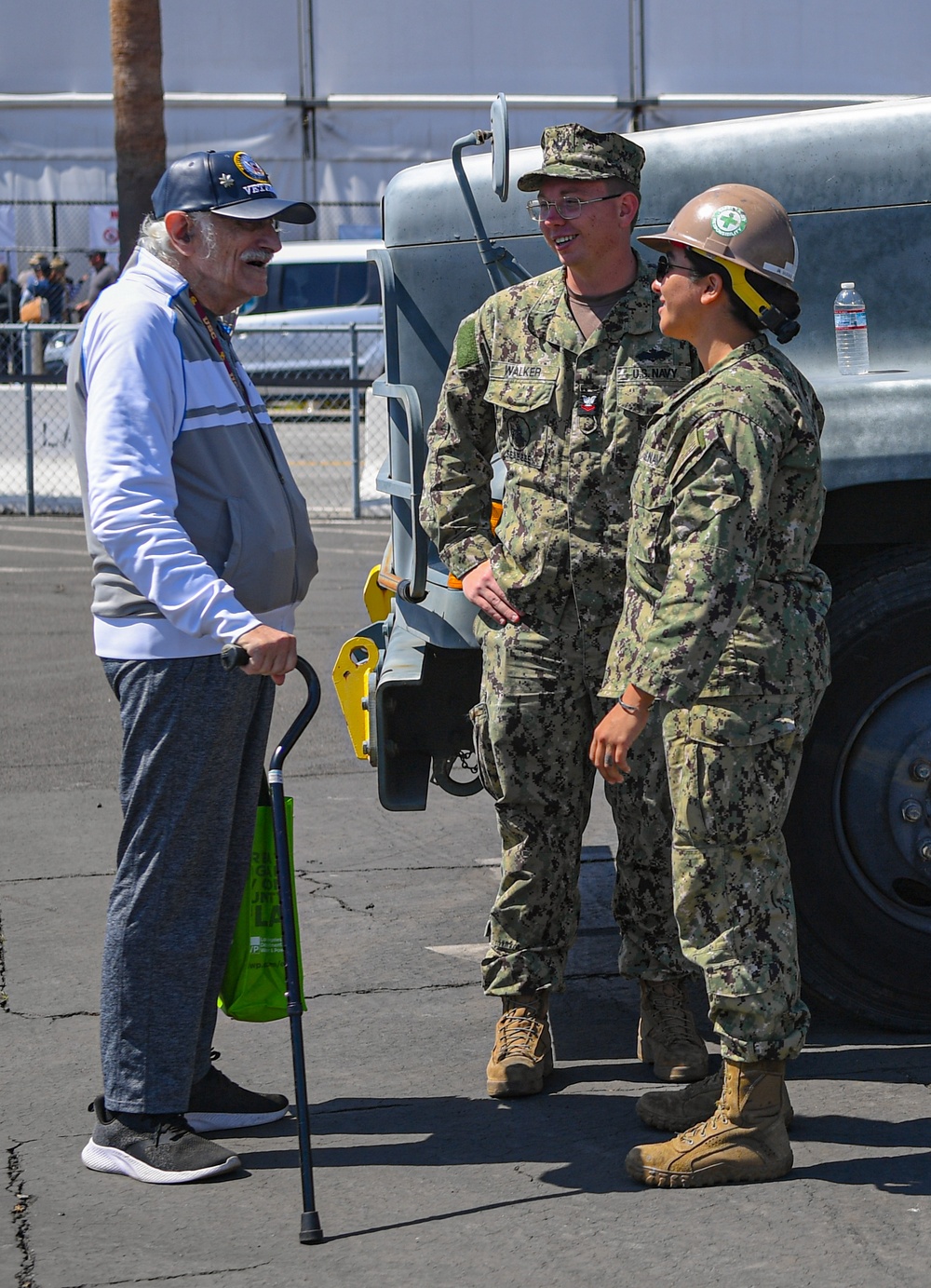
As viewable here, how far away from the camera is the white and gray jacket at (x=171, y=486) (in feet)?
11.4

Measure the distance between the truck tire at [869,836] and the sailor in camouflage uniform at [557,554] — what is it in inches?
15.3

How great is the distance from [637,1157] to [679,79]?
24.9m

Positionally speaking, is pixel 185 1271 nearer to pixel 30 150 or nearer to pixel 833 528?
pixel 833 528

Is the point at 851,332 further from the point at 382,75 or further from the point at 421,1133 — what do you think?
the point at 382,75

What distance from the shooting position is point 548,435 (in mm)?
4047

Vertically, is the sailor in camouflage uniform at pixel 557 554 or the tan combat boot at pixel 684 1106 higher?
the sailor in camouflage uniform at pixel 557 554

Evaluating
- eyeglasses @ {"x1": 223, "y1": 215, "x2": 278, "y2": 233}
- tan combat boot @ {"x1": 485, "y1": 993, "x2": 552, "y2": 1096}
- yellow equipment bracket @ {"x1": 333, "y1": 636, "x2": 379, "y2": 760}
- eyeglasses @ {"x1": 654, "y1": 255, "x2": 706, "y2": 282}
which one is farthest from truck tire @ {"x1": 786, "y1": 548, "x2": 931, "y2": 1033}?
eyeglasses @ {"x1": 223, "y1": 215, "x2": 278, "y2": 233}

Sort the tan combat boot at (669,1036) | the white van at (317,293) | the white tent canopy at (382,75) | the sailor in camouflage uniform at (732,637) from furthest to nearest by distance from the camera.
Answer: the white tent canopy at (382,75)
the white van at (317,293)
the tan combat boot at (669,1036)
the sailor in camouflage uniform at (732,637)

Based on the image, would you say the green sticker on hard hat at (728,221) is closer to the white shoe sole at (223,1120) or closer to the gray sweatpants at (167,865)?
the gray sweatpants at (167,865)

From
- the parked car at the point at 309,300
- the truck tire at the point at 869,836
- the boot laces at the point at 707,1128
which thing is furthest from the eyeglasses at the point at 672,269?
the parked car at the point at 309,300

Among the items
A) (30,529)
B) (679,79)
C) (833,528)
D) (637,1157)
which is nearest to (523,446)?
(833,528)

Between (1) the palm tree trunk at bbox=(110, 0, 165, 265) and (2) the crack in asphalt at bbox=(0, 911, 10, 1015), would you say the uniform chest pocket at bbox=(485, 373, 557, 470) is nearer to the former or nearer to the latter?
(2) the crack in asphalt at bbox=(0, 911, 10, 1015)

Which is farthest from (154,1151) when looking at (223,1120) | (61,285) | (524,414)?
(61,285)

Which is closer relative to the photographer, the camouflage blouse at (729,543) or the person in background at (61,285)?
the camouflage blouse at (729,543)
